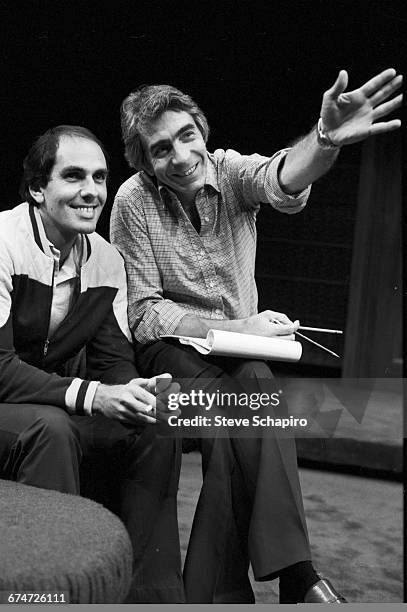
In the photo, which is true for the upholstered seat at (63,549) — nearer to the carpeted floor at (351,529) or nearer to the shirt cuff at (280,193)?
the carpeted floor at (351,529)

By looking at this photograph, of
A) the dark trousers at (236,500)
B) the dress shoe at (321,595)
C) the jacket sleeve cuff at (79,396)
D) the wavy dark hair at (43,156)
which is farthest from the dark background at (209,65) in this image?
the dress shoe at (321,595)

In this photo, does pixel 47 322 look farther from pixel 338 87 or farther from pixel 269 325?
pixel 338 87

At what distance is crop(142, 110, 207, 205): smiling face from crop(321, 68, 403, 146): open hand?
0.25 meters

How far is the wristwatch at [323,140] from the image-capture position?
1670mm

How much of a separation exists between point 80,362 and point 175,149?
0.44 m

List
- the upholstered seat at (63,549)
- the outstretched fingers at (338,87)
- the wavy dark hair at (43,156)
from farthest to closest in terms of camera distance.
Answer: the wavy dark hair at (43,156) < the outstretched fingers at (338,87) < the upholstered seat at (63,549)

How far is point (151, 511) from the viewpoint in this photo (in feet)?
5.74

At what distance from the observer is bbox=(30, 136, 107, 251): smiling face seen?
1721mm

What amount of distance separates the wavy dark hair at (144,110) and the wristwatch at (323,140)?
0.72 ft

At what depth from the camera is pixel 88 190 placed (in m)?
1.72

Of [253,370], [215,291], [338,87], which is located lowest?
[253,370]

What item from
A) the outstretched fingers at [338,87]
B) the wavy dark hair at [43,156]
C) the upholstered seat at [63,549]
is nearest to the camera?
the upholstered seat at [63,549]

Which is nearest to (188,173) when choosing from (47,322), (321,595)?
(47,322)

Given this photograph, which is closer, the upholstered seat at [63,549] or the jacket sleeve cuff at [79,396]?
the upholstered seat at [63,549]
